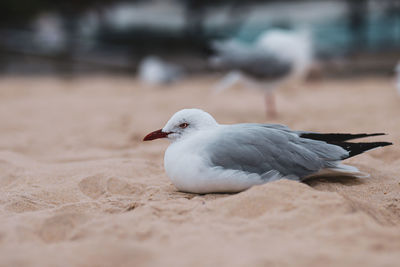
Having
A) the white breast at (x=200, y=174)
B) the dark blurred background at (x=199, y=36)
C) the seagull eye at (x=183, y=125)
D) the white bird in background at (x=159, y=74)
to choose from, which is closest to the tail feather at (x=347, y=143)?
the white breast at (x=200, y=174)

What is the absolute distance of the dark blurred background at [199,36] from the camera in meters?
12.5

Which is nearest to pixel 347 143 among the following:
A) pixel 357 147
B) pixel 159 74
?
pixel 357 147

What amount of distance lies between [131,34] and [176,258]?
13.9 metres

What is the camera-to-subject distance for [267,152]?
109 inches

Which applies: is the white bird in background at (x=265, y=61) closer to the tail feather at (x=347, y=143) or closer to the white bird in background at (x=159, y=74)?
the tail feather at (x=347, y=143)

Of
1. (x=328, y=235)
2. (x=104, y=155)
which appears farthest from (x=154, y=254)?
(x=104, y=155)

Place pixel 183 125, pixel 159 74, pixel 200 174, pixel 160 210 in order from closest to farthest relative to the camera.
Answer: pixel 160 210 < pixel 200 174 < pixel 183 125 < pixel 159 74

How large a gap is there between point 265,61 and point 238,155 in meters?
3.69

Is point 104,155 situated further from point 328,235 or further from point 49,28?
point 49,28

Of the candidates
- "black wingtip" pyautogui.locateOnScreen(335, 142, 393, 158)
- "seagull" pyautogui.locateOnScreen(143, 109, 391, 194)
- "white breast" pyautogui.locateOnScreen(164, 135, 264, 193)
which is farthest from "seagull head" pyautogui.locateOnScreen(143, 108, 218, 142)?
"black wingtip" pyautogui.locateOnScreen(335, 142, 393, 158)

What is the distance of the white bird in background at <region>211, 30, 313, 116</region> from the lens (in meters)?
6.18

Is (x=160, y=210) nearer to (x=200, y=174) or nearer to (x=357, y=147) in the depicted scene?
(x=200, y=174)

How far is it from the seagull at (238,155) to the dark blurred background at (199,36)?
29.6ft

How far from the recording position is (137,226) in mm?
2242
